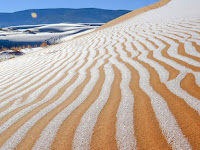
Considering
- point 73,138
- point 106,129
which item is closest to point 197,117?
point 106,129

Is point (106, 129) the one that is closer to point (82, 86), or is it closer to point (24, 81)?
point (82, 86)

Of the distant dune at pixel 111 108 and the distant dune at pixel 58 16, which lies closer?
the distant dune at pixel 111 108

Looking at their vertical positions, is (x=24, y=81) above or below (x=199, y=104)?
below

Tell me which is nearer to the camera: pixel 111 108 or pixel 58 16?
pixel 111 108

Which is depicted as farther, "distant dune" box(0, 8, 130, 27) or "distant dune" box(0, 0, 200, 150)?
"distant dune" box(0, 8, 130, 27)

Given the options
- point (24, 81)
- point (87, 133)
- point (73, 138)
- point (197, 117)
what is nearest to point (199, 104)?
point (197, 117)

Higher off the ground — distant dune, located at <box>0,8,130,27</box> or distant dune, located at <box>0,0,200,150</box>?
distant dune, located at <box>0,0,200,150</box>

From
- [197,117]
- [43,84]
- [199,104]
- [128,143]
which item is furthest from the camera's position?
[43,84]

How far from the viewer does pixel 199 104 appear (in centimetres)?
180

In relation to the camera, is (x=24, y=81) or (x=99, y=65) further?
(x=99, y=65)

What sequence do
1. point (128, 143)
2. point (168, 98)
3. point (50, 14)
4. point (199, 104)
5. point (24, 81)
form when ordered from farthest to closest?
point (50, 14), point (24, 81), point (168, 98), point (199, 104), point (128, 143)

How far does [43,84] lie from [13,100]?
604mm

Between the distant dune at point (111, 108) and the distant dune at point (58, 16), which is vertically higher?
the distant dune at point (111, 108)

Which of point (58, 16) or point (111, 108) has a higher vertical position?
point (111, 108)
